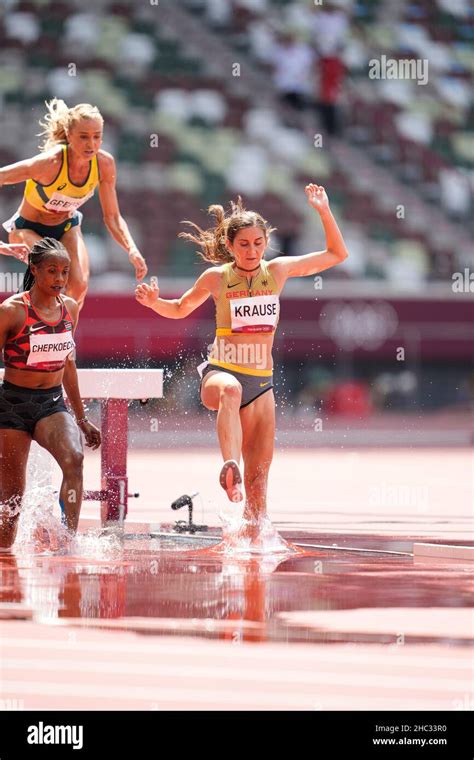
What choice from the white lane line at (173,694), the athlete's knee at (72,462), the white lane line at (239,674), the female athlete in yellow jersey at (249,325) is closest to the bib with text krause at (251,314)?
the female athlete in yellow jersey at (249,325)

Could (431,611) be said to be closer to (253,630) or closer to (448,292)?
(253,630)

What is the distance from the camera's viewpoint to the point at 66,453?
249 inches

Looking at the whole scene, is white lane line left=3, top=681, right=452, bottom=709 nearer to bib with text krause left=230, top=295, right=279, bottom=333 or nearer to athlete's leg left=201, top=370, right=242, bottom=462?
athlete's leg left=201, top=370, right=242, bottom=462

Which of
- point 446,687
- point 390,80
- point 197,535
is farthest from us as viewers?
point 390,80

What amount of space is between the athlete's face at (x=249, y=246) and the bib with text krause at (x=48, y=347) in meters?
0.95

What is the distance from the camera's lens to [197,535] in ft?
23.8

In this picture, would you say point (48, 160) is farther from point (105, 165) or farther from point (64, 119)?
Answer: point (105, 165)

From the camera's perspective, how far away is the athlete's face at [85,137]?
278 inches

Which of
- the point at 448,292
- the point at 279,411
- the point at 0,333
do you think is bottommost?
the point at 0,333

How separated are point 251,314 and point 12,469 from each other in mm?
1407

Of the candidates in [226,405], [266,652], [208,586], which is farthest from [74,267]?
[266,652]

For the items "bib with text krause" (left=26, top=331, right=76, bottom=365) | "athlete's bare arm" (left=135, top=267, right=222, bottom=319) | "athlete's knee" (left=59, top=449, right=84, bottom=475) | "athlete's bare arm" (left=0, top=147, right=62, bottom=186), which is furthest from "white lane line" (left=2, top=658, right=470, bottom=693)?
"athlete's bare arm" (left=0, top=147, right=62, bottom=186)
